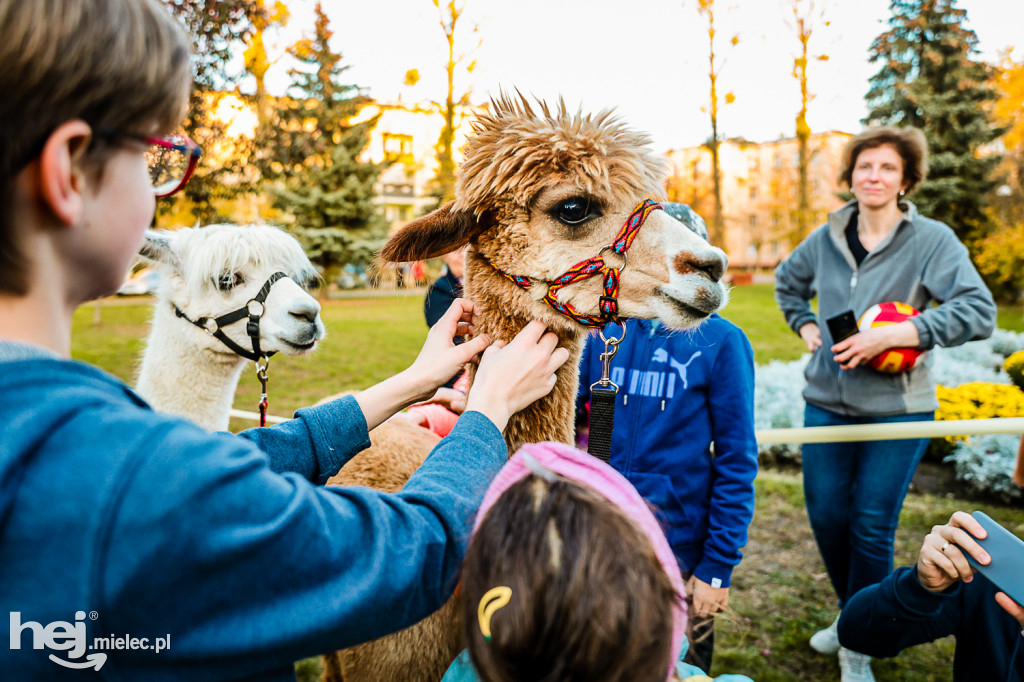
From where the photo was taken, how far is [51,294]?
772mm

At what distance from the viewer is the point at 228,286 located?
274 centimetres

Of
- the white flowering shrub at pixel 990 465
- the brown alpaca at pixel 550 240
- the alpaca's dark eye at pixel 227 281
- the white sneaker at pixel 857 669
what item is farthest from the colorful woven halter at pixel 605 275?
the white flowering shrub at pixel 990 465

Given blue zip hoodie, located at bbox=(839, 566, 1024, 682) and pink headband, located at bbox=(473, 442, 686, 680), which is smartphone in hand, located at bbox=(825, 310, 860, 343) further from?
pink headband, located at bbox=(473, 442, 686, 680)

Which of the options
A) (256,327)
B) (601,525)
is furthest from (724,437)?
(256,327)

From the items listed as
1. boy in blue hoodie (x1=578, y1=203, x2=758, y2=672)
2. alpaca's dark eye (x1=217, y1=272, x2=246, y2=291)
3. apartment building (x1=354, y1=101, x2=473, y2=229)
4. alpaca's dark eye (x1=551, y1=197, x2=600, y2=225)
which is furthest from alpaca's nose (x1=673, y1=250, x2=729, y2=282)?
apartment building (x1=354, y1=101, x2=473, y2=229)

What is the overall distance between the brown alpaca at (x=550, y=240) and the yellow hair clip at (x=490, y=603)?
2.72ft

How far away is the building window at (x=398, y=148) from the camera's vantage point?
21.7m

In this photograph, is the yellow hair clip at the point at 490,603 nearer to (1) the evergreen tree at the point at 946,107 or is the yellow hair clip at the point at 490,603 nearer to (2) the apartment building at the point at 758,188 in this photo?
(1) the evergreen tree at the point at 946,107

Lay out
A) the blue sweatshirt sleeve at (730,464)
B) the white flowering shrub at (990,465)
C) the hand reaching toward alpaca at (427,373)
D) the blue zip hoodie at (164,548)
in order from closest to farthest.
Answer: the blue zip hoodie at (164,548), the hand reaching toward alpaca at (427,373), the blue sweatshirt sleeve at (730,464), the white flowering shrub at (990,465)

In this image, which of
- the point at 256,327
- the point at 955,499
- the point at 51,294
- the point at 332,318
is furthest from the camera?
the point at 332,318

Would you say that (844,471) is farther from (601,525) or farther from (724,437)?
(601,525)

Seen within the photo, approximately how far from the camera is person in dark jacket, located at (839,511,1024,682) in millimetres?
1511

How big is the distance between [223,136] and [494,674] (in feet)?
28.5

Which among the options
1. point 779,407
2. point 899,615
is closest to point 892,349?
point 899,615
